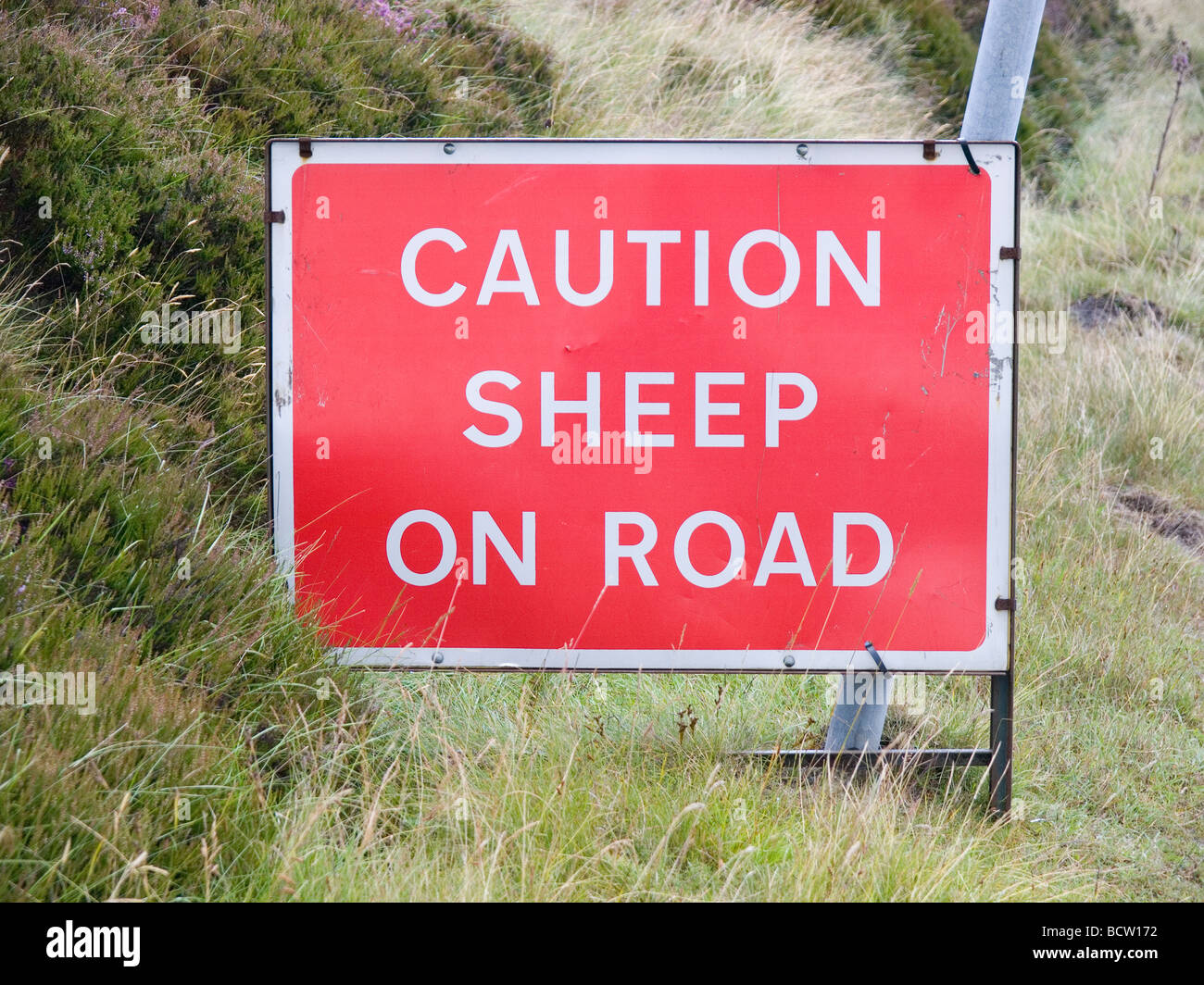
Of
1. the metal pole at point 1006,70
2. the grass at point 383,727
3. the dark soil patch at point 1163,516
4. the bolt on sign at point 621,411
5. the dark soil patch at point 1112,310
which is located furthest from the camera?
the dark soil patch at point 1112,310

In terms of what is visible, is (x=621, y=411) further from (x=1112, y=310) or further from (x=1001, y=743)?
(x=1112, y=310)

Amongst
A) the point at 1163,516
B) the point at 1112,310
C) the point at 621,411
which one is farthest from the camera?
the point at 1112,310

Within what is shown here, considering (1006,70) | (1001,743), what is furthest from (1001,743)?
(1006,70)

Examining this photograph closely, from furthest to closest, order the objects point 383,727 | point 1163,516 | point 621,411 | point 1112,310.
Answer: point 1112,310 < point 1163,516 < point 383,727 < point 621,411

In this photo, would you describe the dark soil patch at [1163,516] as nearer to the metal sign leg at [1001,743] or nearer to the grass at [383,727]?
the grass at [383,727]

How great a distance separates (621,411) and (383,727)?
1.03 metres

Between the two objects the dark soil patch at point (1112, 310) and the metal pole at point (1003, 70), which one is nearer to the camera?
the metal pole at point (1003, 70)

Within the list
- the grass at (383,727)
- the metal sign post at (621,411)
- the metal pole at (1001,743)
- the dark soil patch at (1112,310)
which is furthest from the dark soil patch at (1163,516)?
the metal sign post at (621,411)

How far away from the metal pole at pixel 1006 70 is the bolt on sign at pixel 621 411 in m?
0.40

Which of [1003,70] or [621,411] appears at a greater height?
[1003,70]

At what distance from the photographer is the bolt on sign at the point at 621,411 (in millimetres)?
2555

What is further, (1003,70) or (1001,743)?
(1003,70)

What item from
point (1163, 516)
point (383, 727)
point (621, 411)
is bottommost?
point (1163, 516)

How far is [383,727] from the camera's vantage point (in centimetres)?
276
